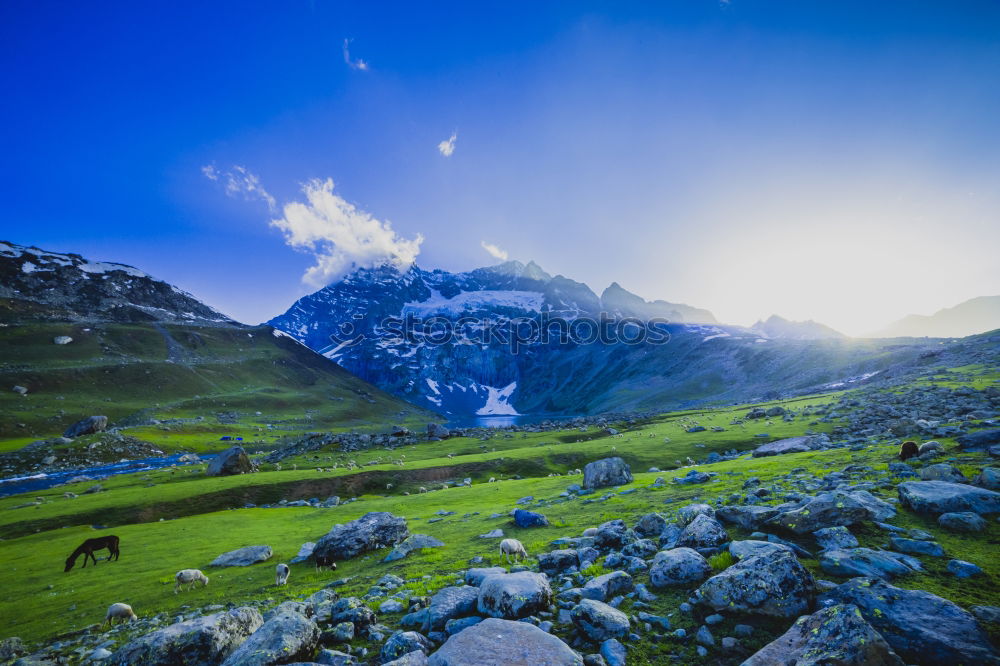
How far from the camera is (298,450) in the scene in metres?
84.6

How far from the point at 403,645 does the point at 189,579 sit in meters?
17.1

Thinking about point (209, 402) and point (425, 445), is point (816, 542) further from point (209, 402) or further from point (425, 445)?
point (209, 402)

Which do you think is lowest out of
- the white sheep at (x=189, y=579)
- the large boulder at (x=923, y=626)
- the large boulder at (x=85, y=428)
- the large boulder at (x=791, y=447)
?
the large boulder at (x=791, y=447)

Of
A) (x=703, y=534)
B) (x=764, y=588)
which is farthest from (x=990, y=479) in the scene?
(x=764, y=588)

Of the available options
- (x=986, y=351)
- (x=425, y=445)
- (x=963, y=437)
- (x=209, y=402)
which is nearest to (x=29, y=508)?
(x=425, y=445)

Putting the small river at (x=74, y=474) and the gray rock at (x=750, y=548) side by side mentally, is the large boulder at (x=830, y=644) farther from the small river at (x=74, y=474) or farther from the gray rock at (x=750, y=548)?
the small river at (x=74, y=474)

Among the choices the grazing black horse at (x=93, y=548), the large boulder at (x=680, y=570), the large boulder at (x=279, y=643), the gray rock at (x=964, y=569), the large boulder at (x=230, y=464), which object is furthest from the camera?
the large boulder at (x=230, y=464)

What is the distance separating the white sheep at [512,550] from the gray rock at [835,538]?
31.5 ft

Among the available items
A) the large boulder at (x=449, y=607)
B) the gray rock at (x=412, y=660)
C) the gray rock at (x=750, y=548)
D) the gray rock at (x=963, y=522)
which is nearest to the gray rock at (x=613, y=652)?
the gray rock at (x=412, y=660)

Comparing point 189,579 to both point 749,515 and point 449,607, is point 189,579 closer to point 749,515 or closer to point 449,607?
point 449,607

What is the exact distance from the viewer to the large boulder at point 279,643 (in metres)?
9.02

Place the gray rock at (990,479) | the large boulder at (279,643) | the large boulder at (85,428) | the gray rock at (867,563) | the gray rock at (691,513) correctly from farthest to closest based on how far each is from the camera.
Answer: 1. the large boulder at (85,428)
2. the gray rock at (691,513)
3. the gray rock at (990,479)
4. the gray rock at (867,563)
5. the large boulder at (279,643)

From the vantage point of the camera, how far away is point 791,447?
33.9m

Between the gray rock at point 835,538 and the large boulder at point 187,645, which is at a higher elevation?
the gray rock at point 835,538
